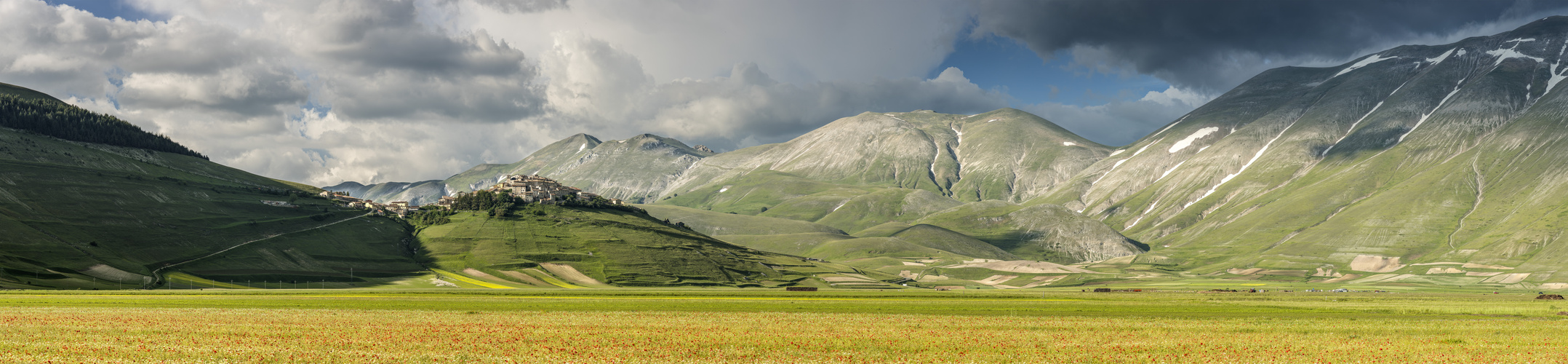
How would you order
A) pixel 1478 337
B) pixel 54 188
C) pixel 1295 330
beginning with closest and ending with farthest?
pixel 1478 337 < pixel 1295 330 < pixel 54 188

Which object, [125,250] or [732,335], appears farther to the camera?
[125,250]

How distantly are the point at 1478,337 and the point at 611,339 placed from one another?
53339 mm

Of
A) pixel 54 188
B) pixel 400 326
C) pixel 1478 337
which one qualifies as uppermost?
pixel 54 188

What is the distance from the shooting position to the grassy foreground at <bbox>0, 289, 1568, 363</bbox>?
36.8m

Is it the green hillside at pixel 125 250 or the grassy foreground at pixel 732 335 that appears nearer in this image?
the grassy foreground at pixel 732 335

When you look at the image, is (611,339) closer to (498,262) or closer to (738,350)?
(738,350)

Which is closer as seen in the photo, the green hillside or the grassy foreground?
the grassy foreground

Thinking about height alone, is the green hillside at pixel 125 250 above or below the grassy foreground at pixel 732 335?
above

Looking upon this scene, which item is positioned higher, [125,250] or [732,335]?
[125,250]

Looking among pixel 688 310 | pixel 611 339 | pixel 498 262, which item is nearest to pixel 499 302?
pixel 688 310

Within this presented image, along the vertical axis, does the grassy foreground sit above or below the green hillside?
below

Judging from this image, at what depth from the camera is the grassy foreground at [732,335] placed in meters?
36.8

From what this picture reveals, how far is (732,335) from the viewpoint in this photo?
1821 inches

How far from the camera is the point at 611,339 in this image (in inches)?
1694
